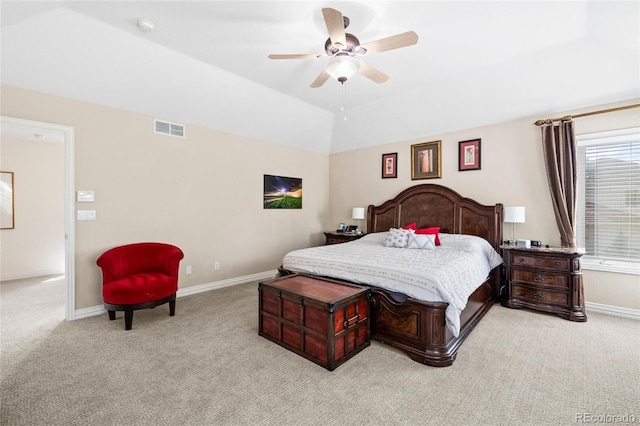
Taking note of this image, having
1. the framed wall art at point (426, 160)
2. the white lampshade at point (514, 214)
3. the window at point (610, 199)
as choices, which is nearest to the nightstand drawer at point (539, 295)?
the window at point (610, 199)

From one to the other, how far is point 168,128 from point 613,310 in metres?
6.44

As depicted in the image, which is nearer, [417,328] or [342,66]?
[417,328]

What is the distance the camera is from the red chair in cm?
313

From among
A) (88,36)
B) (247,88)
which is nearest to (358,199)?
(247,88)

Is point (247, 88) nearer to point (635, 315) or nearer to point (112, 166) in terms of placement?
point (112, 166)

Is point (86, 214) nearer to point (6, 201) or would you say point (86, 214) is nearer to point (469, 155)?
point (6, 201)

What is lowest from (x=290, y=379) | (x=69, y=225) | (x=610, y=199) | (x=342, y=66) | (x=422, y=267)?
(x=290, y=379)

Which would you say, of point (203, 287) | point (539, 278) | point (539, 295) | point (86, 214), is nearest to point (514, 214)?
point (539, 278)

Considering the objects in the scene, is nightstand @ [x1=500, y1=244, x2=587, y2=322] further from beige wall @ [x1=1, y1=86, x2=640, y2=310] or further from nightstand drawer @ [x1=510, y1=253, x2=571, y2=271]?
beige wall @ [x1=1, y1=86, x2=640, y2=310]

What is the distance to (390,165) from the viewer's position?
5.62 meters

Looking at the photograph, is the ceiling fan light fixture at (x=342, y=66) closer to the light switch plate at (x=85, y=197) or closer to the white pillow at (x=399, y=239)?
the white pillow at (x=399, y=239)

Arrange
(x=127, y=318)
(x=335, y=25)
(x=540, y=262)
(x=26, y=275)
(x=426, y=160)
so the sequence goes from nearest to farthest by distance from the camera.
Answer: (x=335, y=25)
(x=127, y=318)
(x=540, y=262)
(x=426, y=160)
(x=26, y=275)

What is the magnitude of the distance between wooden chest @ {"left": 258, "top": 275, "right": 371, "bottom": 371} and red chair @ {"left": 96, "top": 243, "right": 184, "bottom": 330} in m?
1.30

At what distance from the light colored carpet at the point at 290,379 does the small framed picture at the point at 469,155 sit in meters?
2.50
